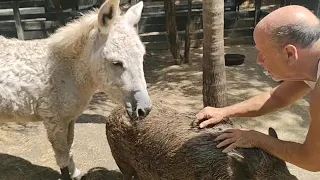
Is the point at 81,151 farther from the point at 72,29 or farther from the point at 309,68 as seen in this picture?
the point at 309,68

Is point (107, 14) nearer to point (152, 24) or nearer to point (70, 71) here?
point (70, 71)

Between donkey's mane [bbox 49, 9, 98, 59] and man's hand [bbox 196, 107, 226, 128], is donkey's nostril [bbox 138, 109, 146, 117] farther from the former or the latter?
donkey's mane [bbox 49, 9, 98, 59]

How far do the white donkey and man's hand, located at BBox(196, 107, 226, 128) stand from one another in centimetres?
50

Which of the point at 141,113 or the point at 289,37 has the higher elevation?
the point at 289,37

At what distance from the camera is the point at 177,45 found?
27.5 feet

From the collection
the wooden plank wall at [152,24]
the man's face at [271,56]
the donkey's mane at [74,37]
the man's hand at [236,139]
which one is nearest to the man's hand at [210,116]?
the man's hand at [236,139]

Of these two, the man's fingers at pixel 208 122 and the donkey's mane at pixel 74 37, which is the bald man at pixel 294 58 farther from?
the donkey's mane at pixel 74 37

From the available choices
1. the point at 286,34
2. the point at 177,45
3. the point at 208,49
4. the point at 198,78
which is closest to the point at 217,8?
the point at 208,49

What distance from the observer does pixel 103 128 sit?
5.42m

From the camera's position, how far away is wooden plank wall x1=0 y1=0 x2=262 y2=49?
917 centimetres

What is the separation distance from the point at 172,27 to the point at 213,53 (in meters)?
4.05

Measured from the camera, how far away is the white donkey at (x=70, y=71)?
3115 mm

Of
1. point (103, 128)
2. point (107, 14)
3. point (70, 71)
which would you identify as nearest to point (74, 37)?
point (70, 71)

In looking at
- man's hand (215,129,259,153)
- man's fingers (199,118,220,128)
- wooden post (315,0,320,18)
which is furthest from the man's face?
wooden post (315,0,320,18)
